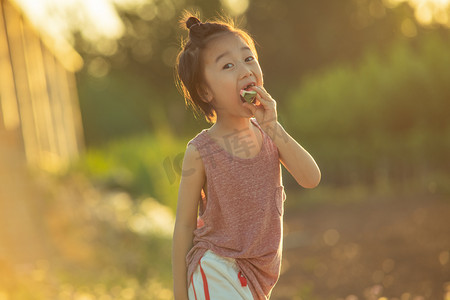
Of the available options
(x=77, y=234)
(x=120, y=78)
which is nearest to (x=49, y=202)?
(x=77, y=234)

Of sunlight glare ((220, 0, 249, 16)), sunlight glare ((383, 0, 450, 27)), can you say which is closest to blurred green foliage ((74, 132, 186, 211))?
sunlight glare ((383, 0, 450, 27))

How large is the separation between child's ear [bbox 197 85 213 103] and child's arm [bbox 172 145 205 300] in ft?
0.71

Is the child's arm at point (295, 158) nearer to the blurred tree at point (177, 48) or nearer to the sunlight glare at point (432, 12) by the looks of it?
the blurred tree at point (177, 48)

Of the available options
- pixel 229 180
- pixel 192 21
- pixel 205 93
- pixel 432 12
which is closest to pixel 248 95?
pixel 205 93

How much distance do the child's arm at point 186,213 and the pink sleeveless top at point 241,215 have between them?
0.03 m

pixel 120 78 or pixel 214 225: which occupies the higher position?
pixel 120 78

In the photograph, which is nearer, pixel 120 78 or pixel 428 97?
pixel 428 97

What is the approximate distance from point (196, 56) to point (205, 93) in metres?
0.16

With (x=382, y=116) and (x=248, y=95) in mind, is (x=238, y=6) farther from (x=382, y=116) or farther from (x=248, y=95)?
(x=248, y=95)

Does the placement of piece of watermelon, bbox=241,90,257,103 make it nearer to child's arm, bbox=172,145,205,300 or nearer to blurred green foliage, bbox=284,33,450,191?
child's arm, bbox=172,145,205,300

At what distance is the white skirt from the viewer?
224 centimetres

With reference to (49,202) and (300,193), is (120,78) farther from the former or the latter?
(49,202)

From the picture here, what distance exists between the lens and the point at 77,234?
726 cm

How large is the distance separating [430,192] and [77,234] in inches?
209
